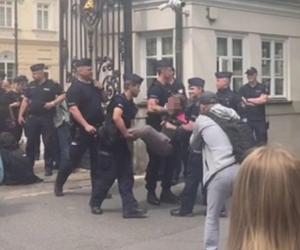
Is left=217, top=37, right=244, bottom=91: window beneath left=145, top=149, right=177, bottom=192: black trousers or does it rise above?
above

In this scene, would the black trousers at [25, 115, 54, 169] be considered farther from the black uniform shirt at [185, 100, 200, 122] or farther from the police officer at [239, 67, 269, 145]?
the police officer at [239, 67, 269, 145]

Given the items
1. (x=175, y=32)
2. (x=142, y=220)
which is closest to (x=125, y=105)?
(x=142, y=220)

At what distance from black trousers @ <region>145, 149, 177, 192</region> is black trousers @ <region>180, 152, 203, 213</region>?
839 millimetres

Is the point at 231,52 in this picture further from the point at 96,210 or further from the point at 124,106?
the point at 96,210

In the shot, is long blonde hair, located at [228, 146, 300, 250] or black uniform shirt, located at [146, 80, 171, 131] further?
black uniform shirt, located at [146, 80, 171, 131]

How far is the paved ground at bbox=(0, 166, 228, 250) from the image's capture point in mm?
6754

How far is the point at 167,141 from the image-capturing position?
27.5ft

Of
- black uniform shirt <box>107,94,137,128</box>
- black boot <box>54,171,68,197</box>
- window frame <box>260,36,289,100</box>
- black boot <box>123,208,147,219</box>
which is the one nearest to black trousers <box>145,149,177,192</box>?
black uniform shirt <box>107,94,137,128</box>

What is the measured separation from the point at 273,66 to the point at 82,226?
702 centimetres

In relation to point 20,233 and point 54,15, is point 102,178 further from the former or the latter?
point 54,15

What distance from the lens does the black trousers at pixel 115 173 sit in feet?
26.4

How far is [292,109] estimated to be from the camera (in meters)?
13.7

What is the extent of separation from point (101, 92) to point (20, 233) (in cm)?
239

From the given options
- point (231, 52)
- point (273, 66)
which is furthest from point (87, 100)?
point (273, 66)
